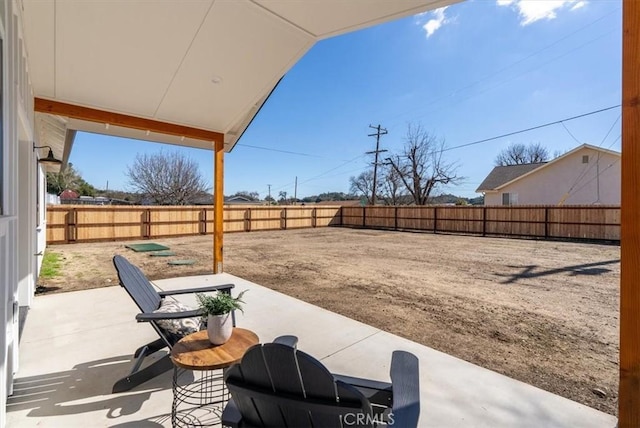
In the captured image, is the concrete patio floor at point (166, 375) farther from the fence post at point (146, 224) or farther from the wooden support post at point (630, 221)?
the fence post at point (146, 224)

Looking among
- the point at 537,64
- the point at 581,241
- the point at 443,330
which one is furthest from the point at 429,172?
the point at 443,330

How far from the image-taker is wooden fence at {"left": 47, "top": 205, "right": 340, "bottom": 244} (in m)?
10.5

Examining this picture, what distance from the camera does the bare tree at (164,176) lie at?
23.6 m

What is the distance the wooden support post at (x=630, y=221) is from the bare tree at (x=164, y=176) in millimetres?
26277

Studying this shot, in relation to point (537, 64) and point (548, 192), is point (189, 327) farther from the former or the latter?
point (548, 192)

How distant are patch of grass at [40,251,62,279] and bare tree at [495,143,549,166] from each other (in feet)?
111

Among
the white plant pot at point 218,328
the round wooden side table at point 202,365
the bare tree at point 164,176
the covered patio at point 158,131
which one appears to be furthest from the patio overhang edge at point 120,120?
the bare tree at point 164,176

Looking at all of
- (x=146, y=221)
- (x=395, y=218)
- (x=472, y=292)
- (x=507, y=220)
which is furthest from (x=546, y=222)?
(x=146, y=221)

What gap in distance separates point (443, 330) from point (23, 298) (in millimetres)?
5157

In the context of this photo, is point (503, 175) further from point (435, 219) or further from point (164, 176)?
point (164, 176)

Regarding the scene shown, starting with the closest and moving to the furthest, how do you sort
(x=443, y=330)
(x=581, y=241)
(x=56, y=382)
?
(x=56, y=382) → (x=443, y=330) → (x=581, y=241)

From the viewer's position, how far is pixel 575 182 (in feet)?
51.4

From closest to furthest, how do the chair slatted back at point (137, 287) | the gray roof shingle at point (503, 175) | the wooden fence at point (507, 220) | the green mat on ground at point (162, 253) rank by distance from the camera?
the chair slatted back at point (137, 287)
the green mat on ground at point (162, 253)
the wooden fence at point (507, 220)
the gray roof shingle at point (503, 175)

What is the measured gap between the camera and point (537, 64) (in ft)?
44.0
